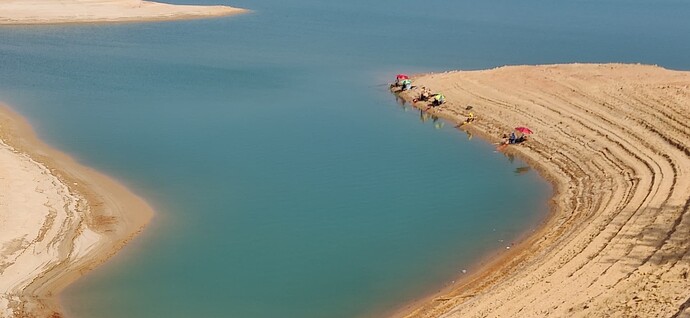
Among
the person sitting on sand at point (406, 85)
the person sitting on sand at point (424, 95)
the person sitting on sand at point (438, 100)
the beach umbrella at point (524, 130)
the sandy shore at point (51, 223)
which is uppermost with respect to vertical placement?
the person sitting on sand at point (406, 85)

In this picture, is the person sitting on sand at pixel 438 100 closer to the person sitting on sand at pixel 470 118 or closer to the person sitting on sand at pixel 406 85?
the person sitting on sand at pixel 406 85

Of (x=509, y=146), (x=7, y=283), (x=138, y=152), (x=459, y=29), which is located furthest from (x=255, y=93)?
(x=459, y=29)

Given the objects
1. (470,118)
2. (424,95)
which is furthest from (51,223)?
(424,95)

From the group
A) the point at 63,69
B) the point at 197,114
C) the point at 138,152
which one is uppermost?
the point at 63,69

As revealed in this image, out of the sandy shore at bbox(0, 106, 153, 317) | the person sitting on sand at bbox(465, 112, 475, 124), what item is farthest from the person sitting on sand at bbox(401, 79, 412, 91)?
the sandy shore at bbox(0, 106, 153, 317)

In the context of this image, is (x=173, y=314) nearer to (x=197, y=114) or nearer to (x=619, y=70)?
(x=197, y=114)

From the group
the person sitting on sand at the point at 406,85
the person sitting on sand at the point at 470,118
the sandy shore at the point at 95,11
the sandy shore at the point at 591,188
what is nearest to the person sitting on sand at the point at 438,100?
the sandy shore at the point at 591,188
